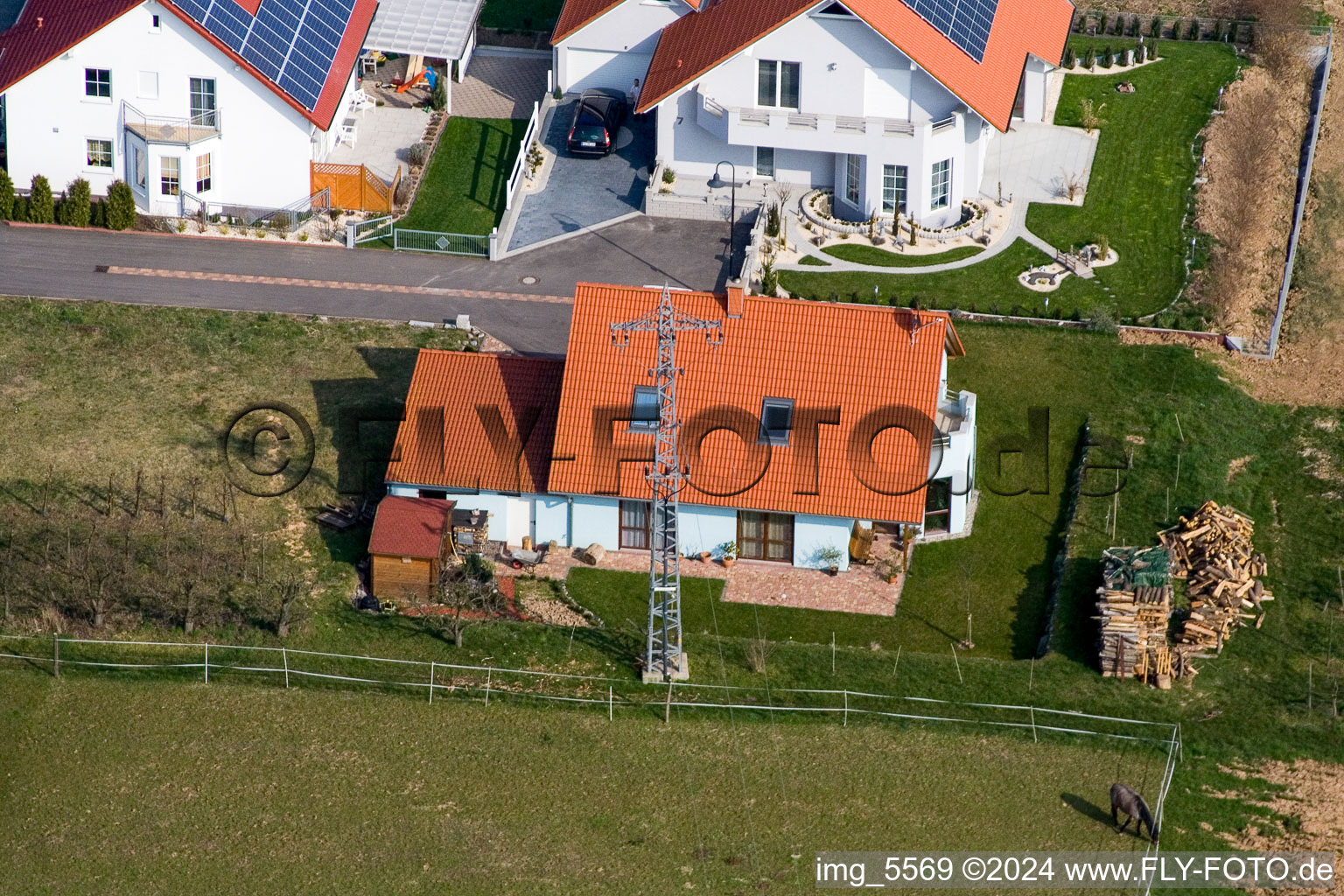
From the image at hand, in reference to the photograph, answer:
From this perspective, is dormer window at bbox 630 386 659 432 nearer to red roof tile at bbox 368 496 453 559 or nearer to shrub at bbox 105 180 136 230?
red roof tile at bbox 368 496 453 559

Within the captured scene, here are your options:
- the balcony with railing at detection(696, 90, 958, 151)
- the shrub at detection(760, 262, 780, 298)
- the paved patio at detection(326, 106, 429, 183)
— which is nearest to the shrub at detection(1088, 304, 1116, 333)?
the balcony with railing at detection(696, 90, 958, 151)

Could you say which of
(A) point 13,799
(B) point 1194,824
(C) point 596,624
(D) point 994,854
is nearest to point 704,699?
(C) point 596,624

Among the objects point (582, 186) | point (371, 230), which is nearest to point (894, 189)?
point (582, 186)

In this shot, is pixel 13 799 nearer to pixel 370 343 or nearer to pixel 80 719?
pixel 80 719

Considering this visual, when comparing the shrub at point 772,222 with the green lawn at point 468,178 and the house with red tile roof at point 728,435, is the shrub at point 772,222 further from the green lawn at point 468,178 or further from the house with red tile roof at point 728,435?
the house with red tile roof at point 728,435

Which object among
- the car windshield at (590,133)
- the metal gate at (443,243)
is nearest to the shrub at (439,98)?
the car windshield at (590,133)

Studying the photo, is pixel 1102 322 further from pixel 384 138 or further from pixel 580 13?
pixel 384 138

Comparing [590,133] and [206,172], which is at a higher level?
[590,133]
